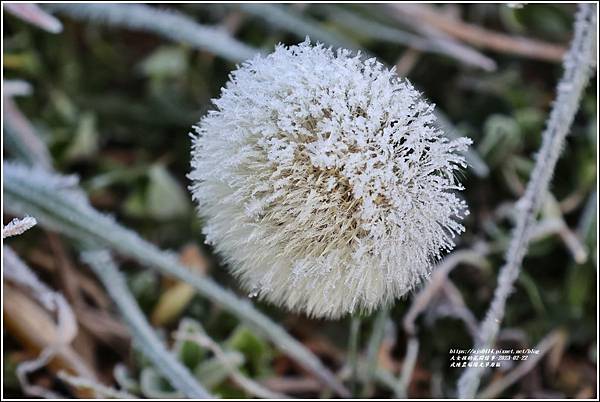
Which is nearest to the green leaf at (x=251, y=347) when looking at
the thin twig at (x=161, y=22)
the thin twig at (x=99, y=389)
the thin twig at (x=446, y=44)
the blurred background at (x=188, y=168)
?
the blurred background at (x=188, y=168)

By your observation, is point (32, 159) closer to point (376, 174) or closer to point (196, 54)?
point (196, 54)

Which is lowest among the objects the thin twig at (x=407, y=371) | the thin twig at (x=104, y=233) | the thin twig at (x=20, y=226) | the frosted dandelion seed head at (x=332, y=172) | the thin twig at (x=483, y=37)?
the thin twig at (x=407, y=371)

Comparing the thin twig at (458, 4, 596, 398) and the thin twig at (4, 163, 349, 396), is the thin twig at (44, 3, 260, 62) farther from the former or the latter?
the thin twig at (458, 4, 596, 398)

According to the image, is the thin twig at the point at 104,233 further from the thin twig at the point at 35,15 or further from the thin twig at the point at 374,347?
the thin twig at the point at 35,15

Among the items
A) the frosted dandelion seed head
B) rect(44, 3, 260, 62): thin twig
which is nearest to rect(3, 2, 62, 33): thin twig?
rect(44, 3, 260, 62): thin twig

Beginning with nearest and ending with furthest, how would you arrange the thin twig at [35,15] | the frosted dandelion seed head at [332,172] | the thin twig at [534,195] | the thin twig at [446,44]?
the frosted dandelion seed head at [332,172] → the thin twig at [534,195] → the thin twig at [35,15] → the thin twig at [446,44]

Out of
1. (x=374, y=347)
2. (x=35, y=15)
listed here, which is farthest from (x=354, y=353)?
(x=35, y=15)

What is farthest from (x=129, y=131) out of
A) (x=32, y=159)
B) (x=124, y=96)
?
(x=32, y=159)
